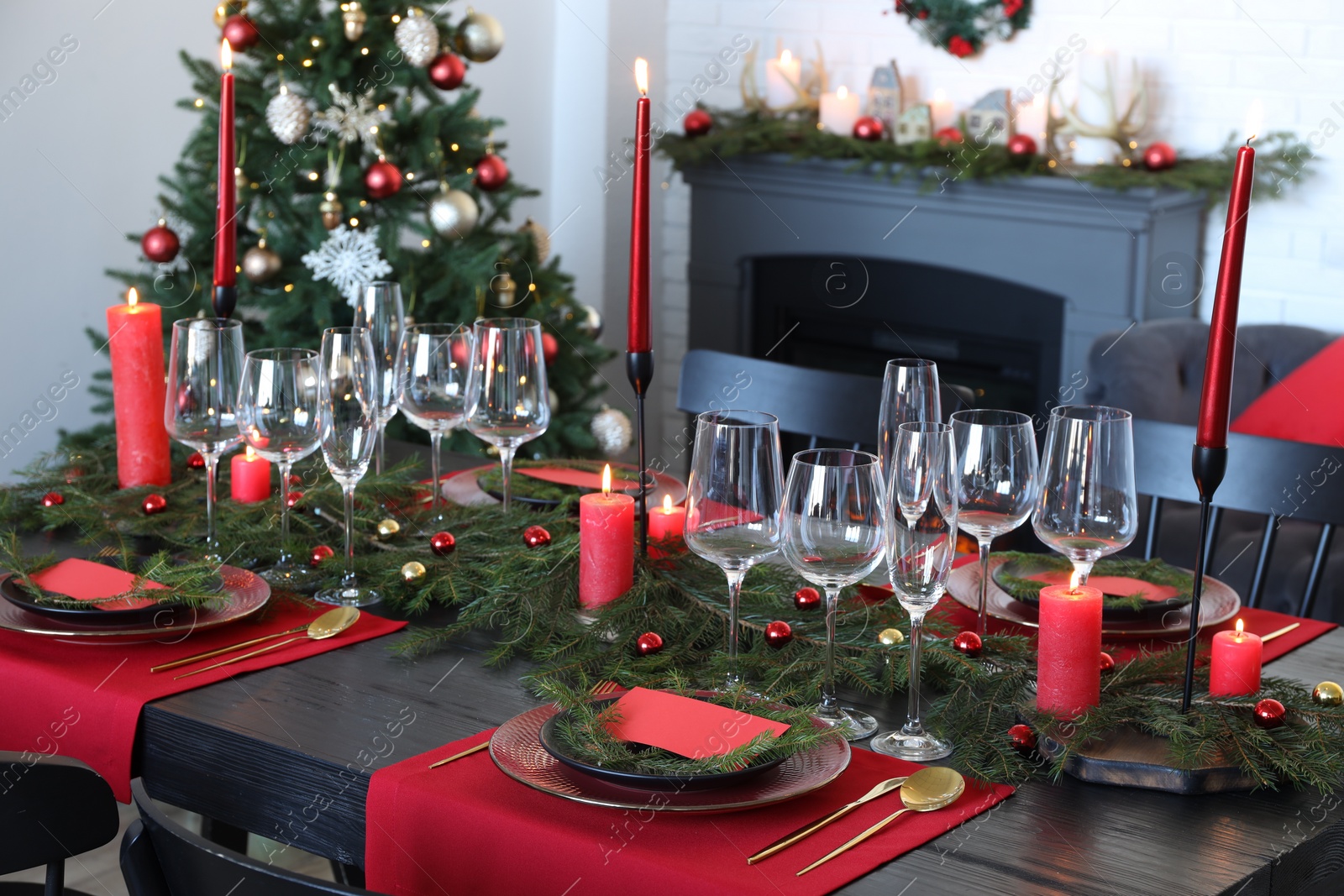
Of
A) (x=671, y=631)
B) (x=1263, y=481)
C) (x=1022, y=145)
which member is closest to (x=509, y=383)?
(x=671, y=631)

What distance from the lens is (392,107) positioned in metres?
2.92

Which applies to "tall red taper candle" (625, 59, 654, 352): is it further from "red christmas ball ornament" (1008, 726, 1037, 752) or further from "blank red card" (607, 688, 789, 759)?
Result: "red christmas ball ornament" (1008, 726, 1037, 752)

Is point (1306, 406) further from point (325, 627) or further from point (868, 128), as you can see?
point (325, 627)

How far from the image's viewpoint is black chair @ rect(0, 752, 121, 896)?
0.95 meters

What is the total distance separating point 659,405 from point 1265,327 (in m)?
1.85

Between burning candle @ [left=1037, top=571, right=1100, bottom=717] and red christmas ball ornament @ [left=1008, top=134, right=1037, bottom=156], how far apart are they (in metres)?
2.46

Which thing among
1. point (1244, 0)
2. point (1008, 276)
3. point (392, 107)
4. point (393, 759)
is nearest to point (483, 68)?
point (392, 107)

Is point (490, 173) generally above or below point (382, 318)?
above

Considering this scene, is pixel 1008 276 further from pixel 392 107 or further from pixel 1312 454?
pixel 1312 454

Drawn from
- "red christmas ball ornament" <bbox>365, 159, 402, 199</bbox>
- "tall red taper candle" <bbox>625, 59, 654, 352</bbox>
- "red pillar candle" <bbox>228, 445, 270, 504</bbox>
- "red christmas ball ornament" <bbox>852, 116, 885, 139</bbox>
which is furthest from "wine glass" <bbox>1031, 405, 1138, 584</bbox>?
"red christmas ball ornament" <bbox>852, 116, 885, 139</bbox>

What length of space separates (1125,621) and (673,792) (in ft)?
1.79

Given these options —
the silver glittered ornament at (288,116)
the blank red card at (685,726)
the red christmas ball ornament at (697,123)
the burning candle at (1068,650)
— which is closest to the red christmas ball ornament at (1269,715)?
the burning candle at (1068,650)

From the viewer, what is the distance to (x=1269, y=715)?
1.00 meters

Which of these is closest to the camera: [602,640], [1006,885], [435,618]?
[1006,885]
